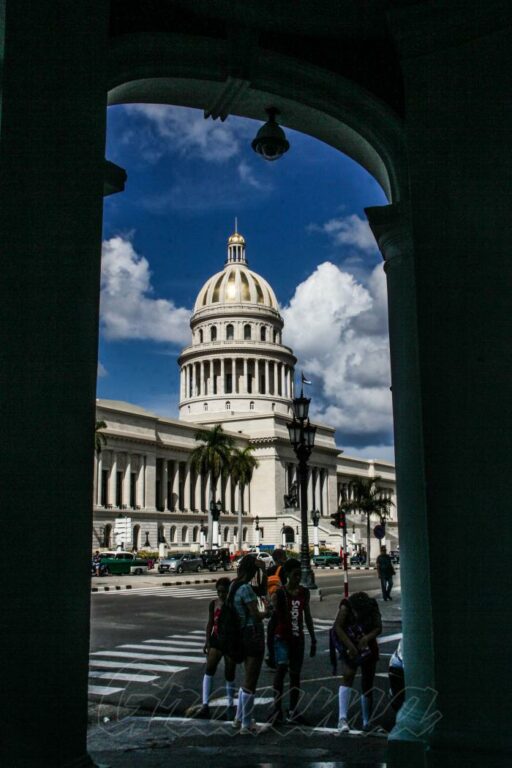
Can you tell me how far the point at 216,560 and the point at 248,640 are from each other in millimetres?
47371

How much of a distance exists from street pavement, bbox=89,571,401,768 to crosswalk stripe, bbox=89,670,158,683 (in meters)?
0.02

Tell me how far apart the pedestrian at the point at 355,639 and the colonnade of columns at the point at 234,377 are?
326ft

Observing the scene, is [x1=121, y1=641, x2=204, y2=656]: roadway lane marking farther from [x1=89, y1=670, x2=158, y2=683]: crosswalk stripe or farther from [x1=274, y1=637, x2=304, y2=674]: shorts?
[x1=274, y1=637, x2=304, y2=674]: shorts

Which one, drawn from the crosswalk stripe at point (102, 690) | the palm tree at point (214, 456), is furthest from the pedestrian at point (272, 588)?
the palm tree at point (214, 456)

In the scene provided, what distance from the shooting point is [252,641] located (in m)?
7.68

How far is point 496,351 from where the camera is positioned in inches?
181

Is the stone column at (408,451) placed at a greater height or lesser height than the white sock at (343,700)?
greater

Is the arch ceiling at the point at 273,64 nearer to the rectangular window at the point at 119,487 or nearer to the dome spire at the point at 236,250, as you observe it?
the rectangular window at the point at 119,487

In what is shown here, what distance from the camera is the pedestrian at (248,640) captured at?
7664mm

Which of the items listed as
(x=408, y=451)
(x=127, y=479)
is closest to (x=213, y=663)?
(x=408, y=451)

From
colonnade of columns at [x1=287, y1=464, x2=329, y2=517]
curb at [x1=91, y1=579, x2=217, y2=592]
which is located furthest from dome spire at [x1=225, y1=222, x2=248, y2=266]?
curb at [x1=91, y1=579, x2=217, y2=592]

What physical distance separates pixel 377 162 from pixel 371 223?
0.81 meters

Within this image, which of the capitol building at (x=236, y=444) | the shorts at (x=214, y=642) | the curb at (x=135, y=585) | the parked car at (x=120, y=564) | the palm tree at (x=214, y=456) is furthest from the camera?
the capitol building at (x=236, y=444)

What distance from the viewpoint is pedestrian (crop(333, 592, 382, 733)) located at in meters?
7.75
